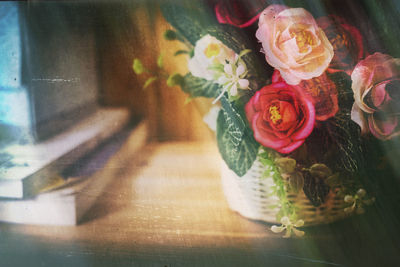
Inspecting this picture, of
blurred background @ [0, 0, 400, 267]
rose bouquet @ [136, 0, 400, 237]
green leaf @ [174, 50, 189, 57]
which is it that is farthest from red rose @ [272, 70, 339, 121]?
green leaf @ [174, 50, 189, 57]

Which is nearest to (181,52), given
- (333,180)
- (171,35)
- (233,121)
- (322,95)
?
(171,35)

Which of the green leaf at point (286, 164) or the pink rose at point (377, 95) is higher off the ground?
the pink rose at point (377, 95)

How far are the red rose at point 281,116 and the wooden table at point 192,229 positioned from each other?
Answer: 100 millimetres

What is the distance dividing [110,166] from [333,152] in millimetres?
421

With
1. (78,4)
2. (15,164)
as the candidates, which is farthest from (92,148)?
(78,4)

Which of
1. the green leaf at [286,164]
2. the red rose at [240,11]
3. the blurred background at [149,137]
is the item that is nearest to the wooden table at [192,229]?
the blurred background at [149,137]

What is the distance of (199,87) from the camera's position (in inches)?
24.7

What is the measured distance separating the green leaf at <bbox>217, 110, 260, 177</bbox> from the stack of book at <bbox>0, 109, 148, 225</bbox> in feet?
0.47

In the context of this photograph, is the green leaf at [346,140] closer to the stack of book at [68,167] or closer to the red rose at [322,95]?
the red rose at [322,95]

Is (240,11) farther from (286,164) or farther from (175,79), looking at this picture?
(286,164)

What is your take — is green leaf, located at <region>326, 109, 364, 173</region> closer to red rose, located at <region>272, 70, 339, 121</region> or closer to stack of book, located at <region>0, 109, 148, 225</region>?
red rose, located at <region>272, 70, 339, 121</region>

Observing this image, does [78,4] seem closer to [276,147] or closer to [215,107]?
[215,107]

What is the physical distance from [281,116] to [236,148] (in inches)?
4.0

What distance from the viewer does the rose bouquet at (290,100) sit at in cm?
61
